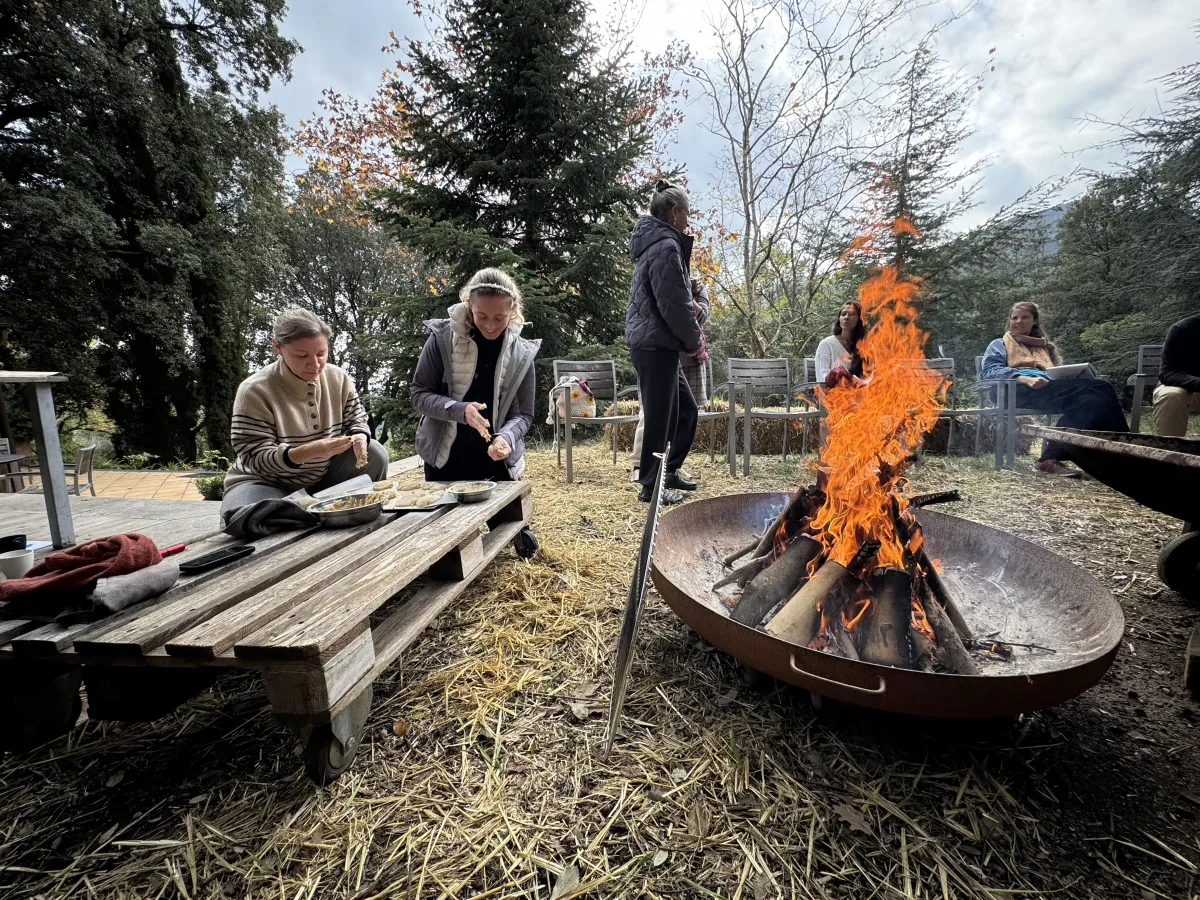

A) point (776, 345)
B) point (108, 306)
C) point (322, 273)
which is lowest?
point (776, 345)

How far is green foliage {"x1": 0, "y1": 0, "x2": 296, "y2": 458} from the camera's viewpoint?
22.2ft

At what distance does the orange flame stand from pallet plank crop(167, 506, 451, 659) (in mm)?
1607

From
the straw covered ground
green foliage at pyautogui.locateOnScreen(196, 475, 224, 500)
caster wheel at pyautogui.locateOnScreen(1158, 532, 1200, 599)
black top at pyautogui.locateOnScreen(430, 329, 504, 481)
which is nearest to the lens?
the straw covered ground

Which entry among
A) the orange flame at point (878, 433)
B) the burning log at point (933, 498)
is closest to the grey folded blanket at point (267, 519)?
the orange flame at point (878, 433)

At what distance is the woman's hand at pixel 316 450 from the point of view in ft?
7.31

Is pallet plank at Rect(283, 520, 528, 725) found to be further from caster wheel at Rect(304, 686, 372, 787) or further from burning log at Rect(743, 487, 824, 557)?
burning log at Rect(743, 487, 824, 557)

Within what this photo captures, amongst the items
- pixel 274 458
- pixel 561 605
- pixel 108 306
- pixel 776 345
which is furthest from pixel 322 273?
pixel 561 605

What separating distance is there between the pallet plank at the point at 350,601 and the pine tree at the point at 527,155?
5344mm

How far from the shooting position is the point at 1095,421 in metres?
4.41

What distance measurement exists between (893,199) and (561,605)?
27.7 feet

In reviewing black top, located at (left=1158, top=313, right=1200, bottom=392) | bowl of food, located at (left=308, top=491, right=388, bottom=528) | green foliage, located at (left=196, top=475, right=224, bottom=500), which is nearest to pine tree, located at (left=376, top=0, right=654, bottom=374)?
green foliage, located at (left=196, top=475, right=224, bottom=500)

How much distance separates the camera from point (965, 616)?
1748 millimetres

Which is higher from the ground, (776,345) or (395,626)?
(776,345)

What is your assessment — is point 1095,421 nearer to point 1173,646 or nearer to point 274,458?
point 1173,646
